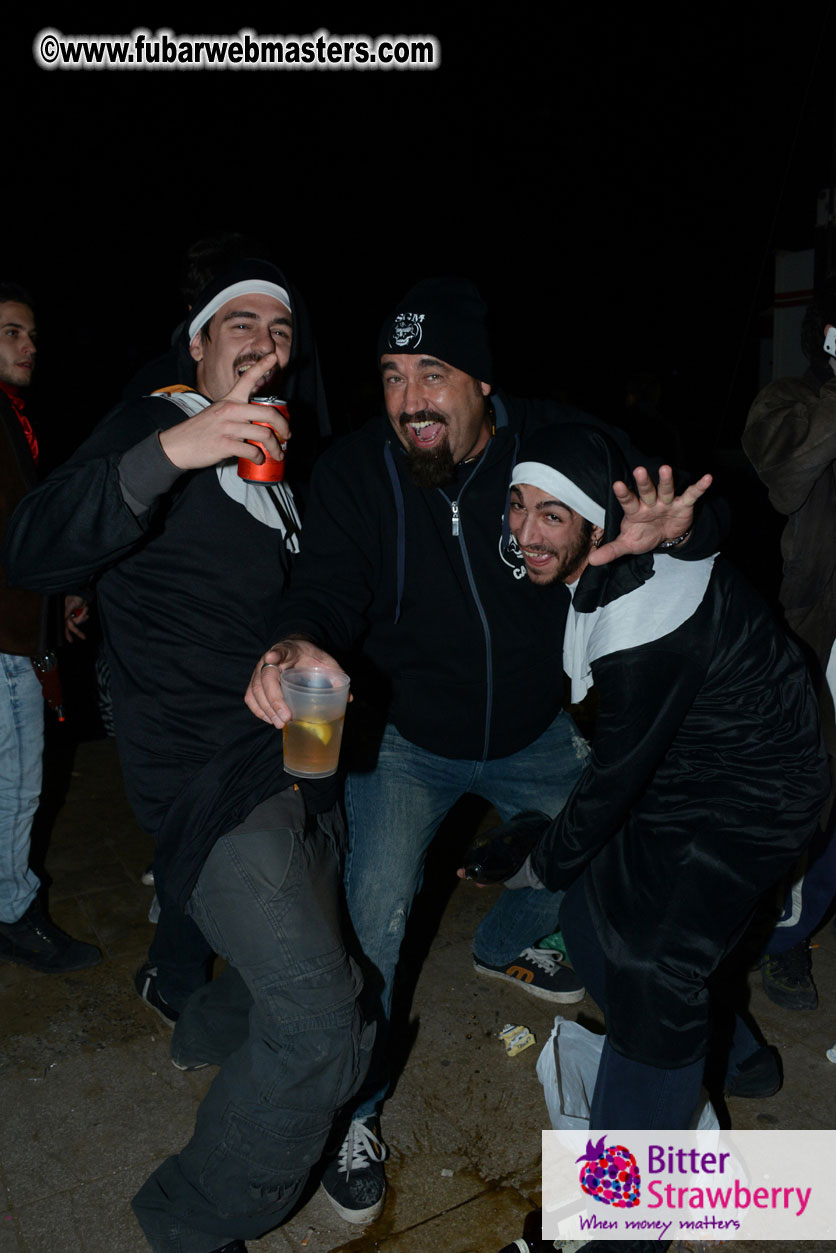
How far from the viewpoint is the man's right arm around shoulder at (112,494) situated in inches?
81.1

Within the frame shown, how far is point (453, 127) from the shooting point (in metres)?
19.9

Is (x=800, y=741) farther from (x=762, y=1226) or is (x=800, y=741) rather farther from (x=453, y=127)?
(x=453, y=127)

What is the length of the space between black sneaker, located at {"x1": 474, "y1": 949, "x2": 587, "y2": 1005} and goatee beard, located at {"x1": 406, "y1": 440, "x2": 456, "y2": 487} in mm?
1937

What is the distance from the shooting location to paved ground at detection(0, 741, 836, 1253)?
2520 millimetres

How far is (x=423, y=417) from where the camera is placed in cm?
294

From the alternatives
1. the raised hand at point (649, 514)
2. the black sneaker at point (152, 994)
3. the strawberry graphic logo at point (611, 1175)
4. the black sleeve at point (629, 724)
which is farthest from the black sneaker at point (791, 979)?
the black sneaker at point (152, 994)

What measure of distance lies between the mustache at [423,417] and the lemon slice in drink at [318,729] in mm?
1274

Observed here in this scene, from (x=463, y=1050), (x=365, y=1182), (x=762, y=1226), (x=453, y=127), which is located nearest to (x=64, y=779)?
(x=463, y=1050)

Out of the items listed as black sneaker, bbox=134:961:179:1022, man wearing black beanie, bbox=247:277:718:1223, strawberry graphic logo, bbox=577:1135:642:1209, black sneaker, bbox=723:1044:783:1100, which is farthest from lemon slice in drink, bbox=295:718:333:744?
black sneaker, bbox=723:1044:783:1100

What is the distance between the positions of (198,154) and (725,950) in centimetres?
1801

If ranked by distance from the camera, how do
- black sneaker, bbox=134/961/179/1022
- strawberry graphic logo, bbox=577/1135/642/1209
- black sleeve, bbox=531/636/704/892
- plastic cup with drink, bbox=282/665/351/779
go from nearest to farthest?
plastic cup with drink, bbox=282/665/351/779, black sleeve, bbox=531/636/704/892, strawberry graphic logo, bbox=577/1135/642/1209, black sneaker, bbox=134/961/179/1022

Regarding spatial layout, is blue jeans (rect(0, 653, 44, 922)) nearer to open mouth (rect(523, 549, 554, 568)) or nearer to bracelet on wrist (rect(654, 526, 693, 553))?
open mouth (rect(523, 549, 554, 568))

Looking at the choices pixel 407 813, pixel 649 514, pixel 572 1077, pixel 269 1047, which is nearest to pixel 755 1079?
pixel 572 1077

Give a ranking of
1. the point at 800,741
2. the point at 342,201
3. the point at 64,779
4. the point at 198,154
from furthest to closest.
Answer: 1. the point at 342,201
2. the point at 198,154
3. the point at 64,779
4. the point at 800,741
